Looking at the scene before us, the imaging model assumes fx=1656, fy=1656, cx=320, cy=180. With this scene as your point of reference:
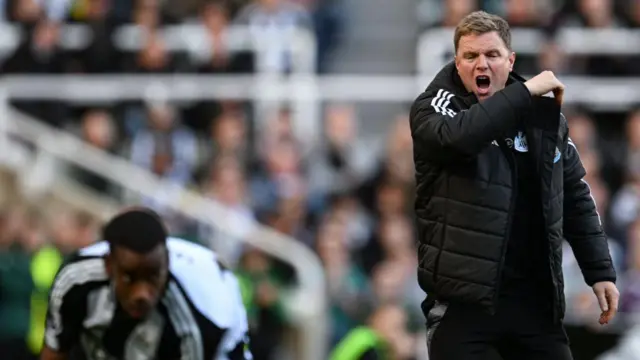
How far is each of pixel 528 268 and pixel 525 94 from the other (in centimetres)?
69

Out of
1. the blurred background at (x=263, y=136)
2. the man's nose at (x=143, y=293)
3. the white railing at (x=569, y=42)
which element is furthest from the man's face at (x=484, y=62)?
the white railing at (x=569, y=42)

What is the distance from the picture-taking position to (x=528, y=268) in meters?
6.18

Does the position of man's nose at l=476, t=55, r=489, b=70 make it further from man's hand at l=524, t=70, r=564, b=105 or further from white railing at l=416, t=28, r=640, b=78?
white railing at l=416, t=28, r=640, b=78

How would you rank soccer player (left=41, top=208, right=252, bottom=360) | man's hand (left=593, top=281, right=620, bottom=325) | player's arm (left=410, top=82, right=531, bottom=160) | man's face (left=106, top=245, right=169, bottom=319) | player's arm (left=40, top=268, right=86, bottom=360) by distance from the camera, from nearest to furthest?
player's arm (left=410, top=82, right=531, bottom=160) < man's hand (left=593, top=281, right=620, bottom=325) < man's face (left=106, top=245, right=169, bottom=319) < soccer player (left=41, top=208, right=252, bottom=360) < player's arm (left=40, top=268, right=86, bottom=360)

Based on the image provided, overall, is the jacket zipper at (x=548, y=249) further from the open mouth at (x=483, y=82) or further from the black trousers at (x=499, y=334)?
the open mouth at (x=483, y=82)

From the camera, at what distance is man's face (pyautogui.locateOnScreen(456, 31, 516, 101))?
6.07 m

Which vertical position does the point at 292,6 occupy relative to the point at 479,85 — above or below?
below

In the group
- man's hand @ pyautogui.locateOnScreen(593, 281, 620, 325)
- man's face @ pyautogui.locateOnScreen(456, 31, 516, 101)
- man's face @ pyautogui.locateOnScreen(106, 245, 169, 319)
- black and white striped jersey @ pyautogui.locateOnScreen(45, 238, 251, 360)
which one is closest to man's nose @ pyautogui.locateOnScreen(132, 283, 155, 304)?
man's face @ pyautogui.locateOnScreen(106, 245, 169, 319)

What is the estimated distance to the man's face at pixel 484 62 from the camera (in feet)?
19.9

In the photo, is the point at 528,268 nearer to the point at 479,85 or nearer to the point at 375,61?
the point at 479,85

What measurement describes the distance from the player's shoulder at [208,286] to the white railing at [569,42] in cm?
811

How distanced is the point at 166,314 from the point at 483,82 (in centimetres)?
187

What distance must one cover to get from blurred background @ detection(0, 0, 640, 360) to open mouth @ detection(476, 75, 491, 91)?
21.1ft

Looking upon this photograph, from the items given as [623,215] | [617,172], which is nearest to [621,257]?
[623,215]
